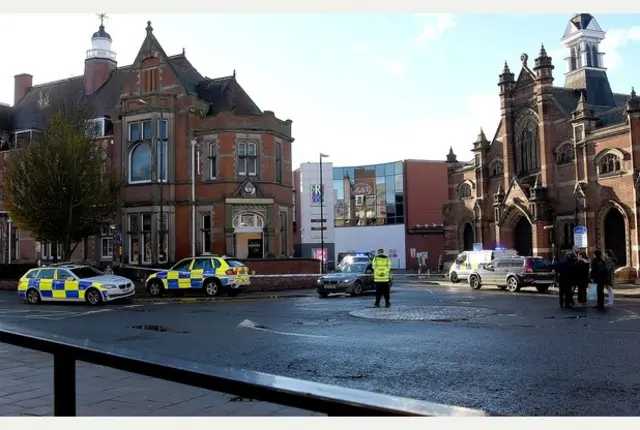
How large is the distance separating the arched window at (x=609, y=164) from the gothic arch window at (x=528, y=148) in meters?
6.60

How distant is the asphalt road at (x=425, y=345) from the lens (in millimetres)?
7449

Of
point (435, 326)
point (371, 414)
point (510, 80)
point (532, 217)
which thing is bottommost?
point (435, 326)

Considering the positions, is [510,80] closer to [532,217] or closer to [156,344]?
[532,217]

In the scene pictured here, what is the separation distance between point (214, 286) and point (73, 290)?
18.4 feet

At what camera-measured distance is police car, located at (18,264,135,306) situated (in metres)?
22.4

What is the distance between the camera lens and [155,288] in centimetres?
2672

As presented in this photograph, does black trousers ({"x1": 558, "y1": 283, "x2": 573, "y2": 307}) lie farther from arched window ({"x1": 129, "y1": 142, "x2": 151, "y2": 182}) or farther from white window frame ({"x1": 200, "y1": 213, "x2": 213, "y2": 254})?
arched window ({"x1": 129, "y1": 142, "x2": 151, "y2": 182})

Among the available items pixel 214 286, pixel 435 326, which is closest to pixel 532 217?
pixel 214 286

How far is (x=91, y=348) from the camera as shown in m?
3.82

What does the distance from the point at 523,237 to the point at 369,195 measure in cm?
2767

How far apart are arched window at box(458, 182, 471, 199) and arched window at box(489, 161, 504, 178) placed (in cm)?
328

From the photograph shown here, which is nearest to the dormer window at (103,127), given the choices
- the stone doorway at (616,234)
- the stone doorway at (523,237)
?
the stone doorway at (523,237)

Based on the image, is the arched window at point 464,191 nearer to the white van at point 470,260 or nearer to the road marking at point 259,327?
the white van at point 470,260

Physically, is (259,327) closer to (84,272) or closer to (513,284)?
(84,272)
